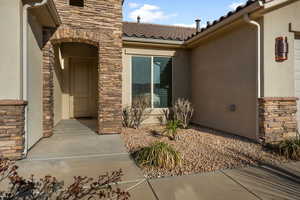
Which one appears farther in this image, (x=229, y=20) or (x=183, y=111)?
(x=183, y=111)

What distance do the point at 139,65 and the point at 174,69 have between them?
1.46m

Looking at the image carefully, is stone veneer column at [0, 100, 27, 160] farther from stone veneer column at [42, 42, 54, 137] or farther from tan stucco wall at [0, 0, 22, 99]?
stone veneer column at [42, 42, 54, 137]

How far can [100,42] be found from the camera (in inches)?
216

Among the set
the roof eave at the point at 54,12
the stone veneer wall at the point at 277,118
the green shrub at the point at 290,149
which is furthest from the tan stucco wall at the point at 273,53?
the roof eave at the point at 54,12

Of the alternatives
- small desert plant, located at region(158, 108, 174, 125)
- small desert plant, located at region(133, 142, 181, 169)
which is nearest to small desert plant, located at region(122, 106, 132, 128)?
small desert plant, located at region(158, 108, 174, 125)

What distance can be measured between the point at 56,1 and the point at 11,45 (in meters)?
2.35

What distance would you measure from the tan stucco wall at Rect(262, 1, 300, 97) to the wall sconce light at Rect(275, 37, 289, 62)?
0.09 meters

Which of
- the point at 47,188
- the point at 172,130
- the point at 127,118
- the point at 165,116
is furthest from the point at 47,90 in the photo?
the point at 165,116

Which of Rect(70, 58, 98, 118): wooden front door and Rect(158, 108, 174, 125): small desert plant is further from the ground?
Rect(70, 58, 98, 118): wooden front door

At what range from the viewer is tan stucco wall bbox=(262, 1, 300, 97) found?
15.1ft

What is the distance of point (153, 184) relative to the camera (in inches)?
108

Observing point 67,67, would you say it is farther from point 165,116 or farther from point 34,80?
point 165,116

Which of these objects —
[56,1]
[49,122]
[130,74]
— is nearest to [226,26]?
[130,74]

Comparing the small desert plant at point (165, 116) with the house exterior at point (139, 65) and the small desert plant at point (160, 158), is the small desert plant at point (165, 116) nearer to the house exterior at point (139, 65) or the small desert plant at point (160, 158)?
the house exterior at point (139, 65)
